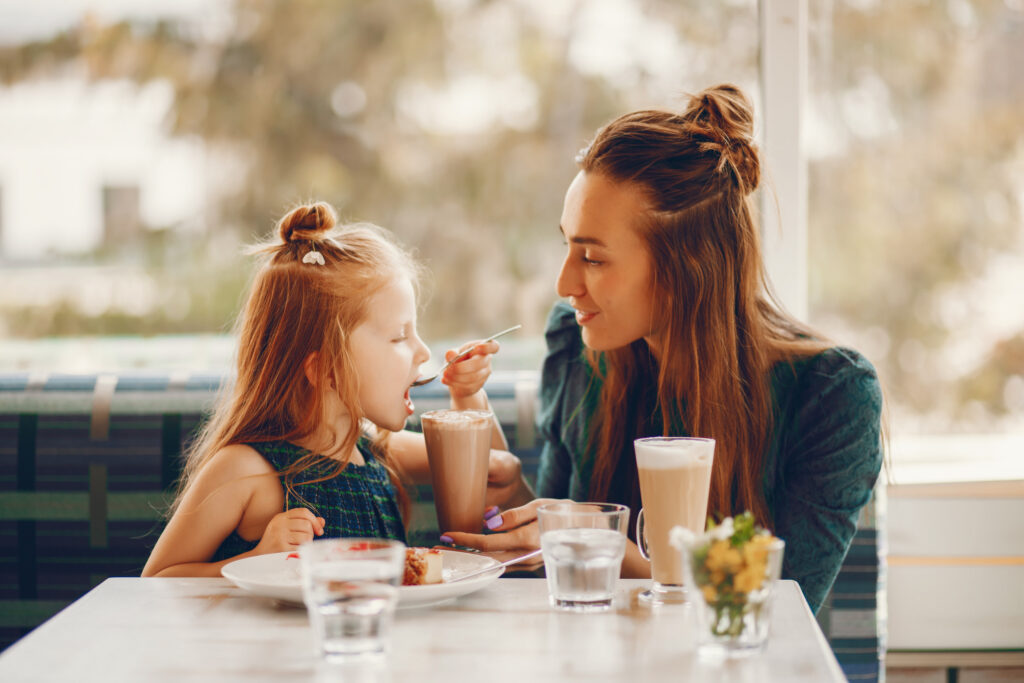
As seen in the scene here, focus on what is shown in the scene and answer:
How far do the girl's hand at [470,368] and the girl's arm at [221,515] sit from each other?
0.38 meters

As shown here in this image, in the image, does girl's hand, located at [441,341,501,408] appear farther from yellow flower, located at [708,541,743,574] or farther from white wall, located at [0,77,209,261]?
white wall, located at [0,77,209,261]

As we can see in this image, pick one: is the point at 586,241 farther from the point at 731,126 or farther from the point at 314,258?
the point at 314,258

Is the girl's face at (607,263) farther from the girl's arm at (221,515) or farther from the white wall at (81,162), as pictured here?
the white wall at (81,162)

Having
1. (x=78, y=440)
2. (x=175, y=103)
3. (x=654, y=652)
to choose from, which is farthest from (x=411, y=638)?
(x=175, y=103)

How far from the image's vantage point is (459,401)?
1.95m

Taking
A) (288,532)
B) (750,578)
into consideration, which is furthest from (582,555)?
(288,532)

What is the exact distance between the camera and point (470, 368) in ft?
6.07

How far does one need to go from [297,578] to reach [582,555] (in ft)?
1.13

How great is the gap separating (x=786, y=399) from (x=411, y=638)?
3.10ft

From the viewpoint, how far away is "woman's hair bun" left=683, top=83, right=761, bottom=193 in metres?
1.72

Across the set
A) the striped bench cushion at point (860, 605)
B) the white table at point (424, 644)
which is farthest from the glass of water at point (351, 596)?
the striped bench cushion at point (860, 605)

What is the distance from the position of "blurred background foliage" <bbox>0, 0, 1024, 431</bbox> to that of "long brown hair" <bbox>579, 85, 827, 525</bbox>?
88 centimetres

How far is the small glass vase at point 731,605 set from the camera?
976mm

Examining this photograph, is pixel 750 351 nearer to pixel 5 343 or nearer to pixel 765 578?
pixel 765 578
